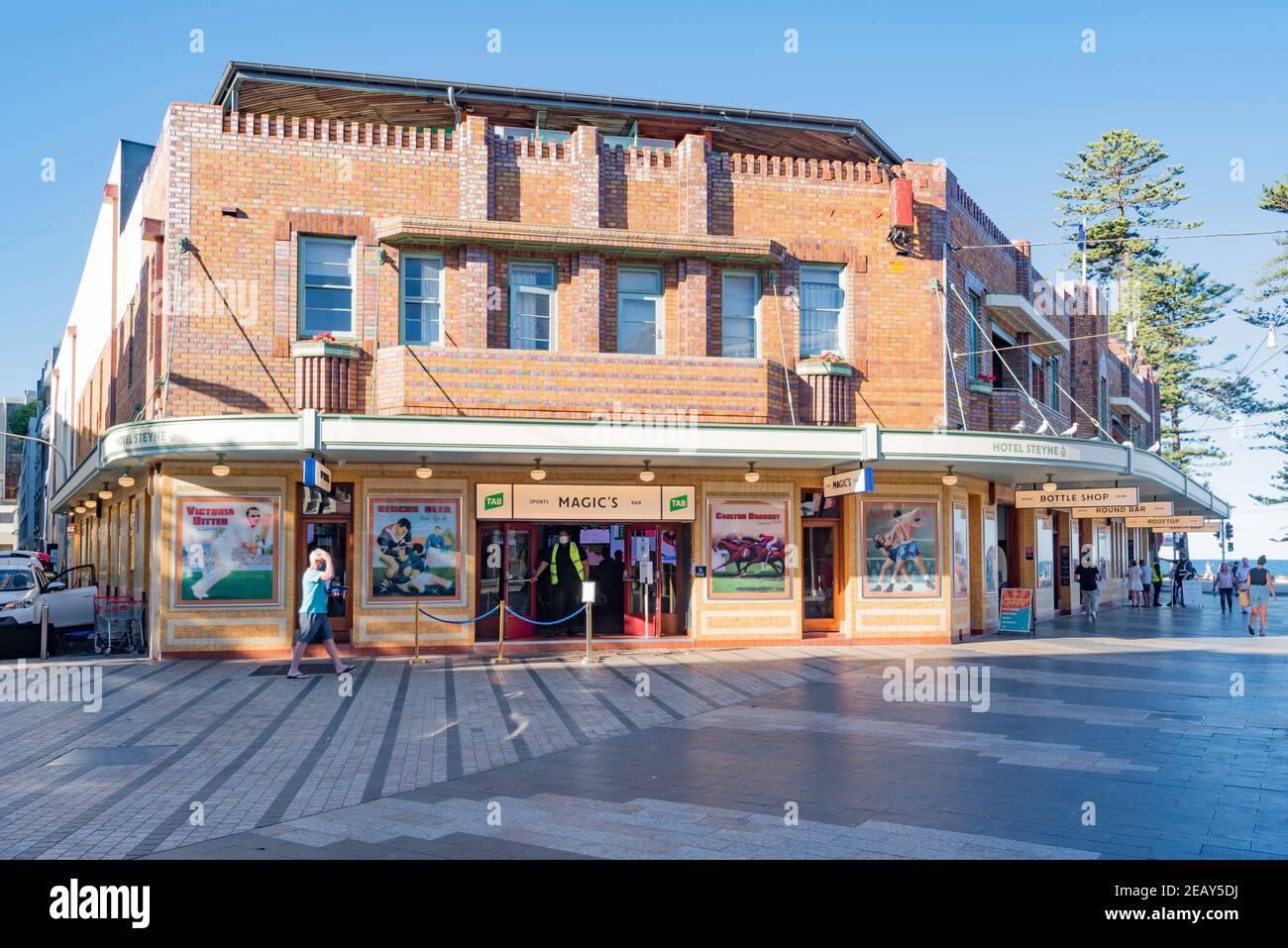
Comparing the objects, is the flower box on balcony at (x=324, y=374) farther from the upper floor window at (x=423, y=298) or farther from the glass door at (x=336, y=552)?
the glass door at (x=336, y=552)

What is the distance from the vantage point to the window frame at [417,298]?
18469 millimetres

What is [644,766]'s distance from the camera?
962 cm

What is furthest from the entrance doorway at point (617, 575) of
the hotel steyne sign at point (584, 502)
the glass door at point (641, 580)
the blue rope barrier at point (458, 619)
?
the blue rope barrier at point (458, 619)

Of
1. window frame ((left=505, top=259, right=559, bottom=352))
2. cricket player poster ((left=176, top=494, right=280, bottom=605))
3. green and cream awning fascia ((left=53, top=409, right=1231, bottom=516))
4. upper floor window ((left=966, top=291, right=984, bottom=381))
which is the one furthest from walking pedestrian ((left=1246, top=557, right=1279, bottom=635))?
cricket player poster ((left=176, top=494, right=280, bottom=605))

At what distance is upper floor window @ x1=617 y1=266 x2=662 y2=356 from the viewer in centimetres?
1947

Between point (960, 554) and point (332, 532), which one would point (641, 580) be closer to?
point (332, 532)

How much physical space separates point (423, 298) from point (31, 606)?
8940 mm

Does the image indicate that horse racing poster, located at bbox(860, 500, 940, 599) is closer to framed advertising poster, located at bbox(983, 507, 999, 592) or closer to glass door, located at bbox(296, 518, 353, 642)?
framed advertising poster, located at bbox(983, 507, 999, 592)

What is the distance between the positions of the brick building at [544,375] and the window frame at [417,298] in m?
0.07

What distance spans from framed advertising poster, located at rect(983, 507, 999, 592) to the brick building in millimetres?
570

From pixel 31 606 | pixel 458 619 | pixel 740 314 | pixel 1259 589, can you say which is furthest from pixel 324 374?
pixel 1259 589

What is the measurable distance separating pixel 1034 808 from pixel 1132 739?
3442 millimetres

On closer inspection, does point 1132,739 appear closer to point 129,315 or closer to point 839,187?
point 839,187
